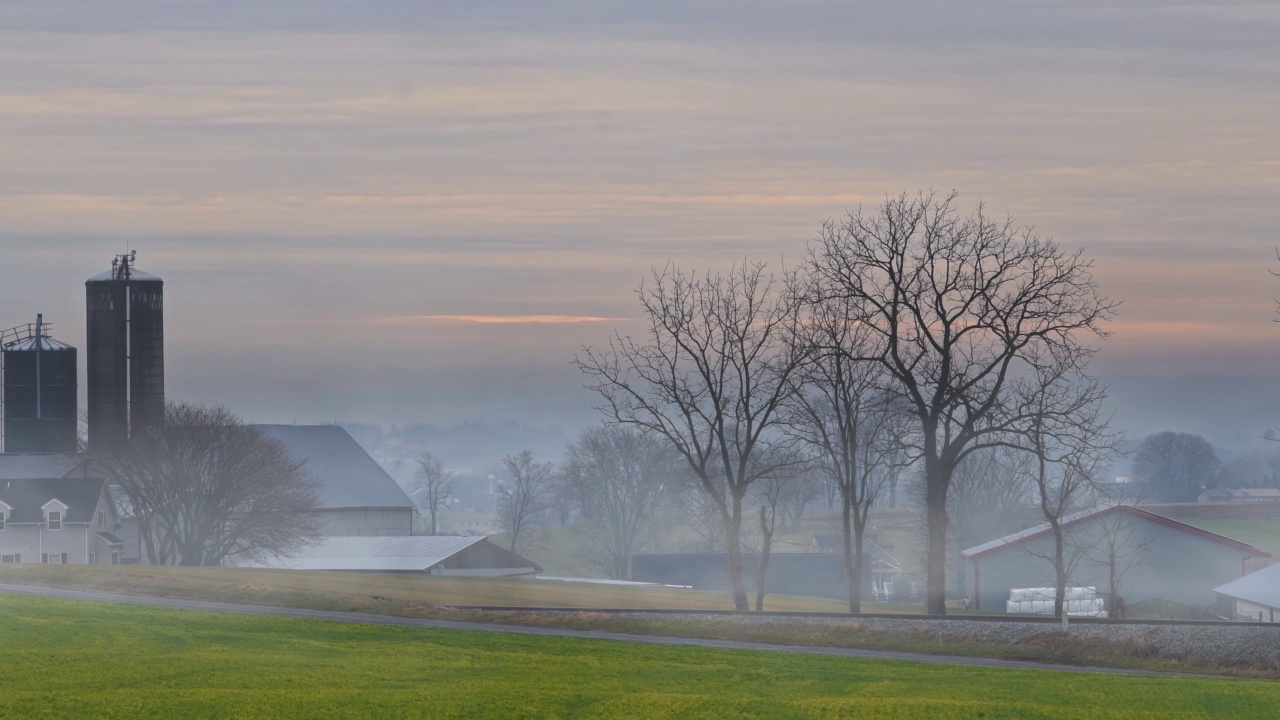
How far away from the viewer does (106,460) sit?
74938mm

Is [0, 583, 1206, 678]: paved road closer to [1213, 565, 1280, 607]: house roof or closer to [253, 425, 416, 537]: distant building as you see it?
[1213, 565, 1280, 607]: house roof

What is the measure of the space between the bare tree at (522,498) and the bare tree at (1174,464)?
47718mm

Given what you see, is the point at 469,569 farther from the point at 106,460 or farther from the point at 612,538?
Answer: the point at 612,538

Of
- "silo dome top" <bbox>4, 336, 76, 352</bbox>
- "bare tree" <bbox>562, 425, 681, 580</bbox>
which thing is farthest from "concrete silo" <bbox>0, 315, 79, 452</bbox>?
A: "bare tree" <bbox>562, 425, 681, 580</bbox>

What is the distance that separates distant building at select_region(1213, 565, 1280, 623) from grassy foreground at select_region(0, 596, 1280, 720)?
22.9 meters

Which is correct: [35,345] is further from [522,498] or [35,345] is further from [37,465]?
[522,498]

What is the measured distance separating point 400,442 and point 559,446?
81.4 ft

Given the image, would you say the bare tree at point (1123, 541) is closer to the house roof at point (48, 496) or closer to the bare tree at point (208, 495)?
the bare tree at point (208, 495)

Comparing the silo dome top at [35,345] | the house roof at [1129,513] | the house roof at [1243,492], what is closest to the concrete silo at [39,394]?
the silo dome top at [35,345]

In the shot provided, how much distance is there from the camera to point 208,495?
68.8 metres

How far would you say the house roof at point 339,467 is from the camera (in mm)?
94688

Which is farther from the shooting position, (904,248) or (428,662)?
(904,248)

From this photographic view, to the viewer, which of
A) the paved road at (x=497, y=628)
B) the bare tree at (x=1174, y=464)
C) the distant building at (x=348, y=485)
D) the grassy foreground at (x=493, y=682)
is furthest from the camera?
the bare tree at (x=1174, y=464)

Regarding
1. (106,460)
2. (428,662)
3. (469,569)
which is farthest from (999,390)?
(106,460)
